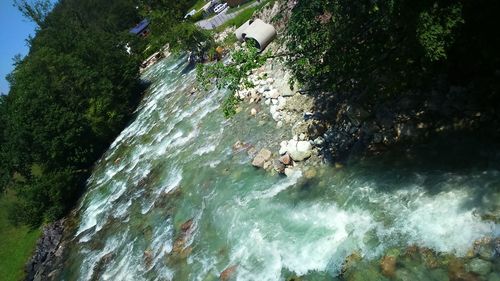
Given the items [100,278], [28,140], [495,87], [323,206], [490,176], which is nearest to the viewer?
[490,176]

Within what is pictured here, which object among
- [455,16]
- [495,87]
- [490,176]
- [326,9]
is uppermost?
[326,9]

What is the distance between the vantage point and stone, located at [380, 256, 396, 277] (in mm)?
11166

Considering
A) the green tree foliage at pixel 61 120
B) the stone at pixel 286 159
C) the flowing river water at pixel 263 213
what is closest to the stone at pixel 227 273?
the flowing river water at pixel 263 213

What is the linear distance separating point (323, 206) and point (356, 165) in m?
2.04

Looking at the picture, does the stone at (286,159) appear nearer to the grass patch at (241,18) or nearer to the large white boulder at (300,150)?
the large white boulder at (300,150)

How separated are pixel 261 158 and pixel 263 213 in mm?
3174

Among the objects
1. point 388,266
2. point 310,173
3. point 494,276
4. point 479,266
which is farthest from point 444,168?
point 310,173

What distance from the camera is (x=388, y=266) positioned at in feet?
37.2

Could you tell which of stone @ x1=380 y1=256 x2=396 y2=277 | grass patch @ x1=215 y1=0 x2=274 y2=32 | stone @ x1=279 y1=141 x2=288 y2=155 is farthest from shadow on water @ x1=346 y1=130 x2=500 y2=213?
grass patch @ x1=215 y1=0 x2=274 y2=32

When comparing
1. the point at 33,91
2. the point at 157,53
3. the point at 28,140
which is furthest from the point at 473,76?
the point at 157,53

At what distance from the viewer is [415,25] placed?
428 inches

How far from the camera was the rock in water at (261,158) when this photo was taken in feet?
60.8

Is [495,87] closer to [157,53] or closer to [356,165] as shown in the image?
[356,165]

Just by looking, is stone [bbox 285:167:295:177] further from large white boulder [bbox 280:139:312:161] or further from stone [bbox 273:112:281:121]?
stone [bbox 273:112:281:121]
